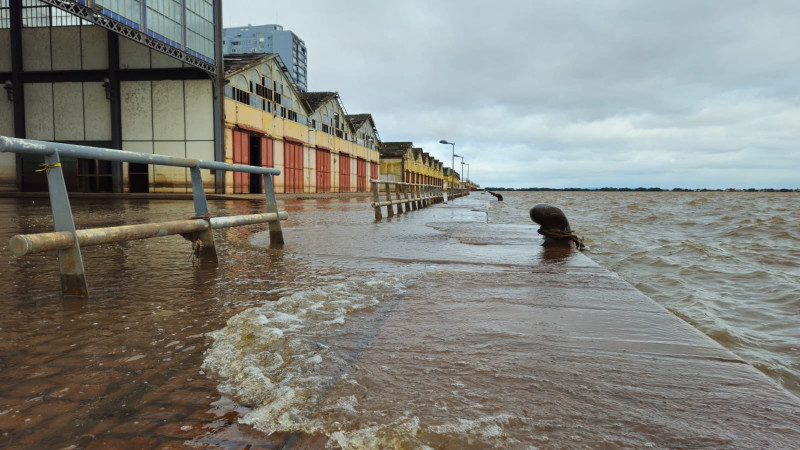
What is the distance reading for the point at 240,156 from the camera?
2417 centimetres

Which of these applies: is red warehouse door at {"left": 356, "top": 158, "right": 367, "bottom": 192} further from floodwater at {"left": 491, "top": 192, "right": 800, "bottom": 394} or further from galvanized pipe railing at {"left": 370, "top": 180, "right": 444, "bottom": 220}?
floodwater at {"left": 491, "top": 192, "right": 800, "bottom": 394}

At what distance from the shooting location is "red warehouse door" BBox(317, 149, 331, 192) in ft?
112

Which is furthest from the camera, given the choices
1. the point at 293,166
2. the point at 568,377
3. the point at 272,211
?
the point at 293,166

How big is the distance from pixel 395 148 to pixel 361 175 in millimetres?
18588

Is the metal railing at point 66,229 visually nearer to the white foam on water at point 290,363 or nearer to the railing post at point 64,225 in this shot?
the railing post at point 64,225

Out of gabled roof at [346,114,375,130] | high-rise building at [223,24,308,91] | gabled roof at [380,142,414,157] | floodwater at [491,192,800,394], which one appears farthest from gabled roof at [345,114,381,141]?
high-rise building at [223,24,308,91]

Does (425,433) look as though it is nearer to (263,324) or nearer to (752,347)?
(263,324)

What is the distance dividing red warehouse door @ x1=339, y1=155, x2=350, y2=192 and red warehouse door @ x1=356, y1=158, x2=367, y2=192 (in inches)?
113

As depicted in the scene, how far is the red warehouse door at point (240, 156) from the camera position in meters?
23.6

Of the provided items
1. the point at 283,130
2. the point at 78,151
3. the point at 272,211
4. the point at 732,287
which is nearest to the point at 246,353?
the point at 78,151

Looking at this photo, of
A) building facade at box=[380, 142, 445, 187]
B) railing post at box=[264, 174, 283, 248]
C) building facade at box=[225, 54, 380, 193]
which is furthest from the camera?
building facade at box=[380, 142, 445, 187]

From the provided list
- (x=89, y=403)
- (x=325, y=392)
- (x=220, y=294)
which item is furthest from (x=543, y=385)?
(x=220, y=294)

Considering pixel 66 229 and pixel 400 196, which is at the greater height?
pixel 400 196

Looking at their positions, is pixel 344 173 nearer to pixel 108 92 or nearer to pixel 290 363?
pixel 108 92
